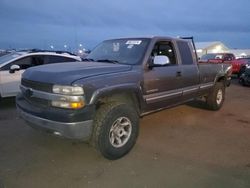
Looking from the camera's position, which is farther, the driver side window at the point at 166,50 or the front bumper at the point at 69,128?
the driver side window at the point at 166,50

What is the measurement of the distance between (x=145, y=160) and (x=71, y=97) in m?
1.54

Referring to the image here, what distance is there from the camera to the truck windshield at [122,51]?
5297 millimetres

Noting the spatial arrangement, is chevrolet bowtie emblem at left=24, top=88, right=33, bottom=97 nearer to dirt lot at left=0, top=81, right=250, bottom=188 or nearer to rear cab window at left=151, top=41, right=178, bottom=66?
dirt lot at left=0, top=81, right=250, bottom=188

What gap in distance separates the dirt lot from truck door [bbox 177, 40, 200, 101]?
30.4 inches

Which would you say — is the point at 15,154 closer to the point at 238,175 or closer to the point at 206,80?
the point at 238,175

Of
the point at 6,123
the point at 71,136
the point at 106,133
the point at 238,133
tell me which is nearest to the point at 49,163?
the point at 71,136

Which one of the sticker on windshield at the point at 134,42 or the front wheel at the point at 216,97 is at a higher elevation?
the sticker on windshield at the point at 134,42

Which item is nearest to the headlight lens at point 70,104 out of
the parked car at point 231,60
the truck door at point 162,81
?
the truck door at point 162,81

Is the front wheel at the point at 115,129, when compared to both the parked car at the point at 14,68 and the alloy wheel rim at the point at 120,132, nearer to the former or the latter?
the alloy wheel rim at the point at 120,132

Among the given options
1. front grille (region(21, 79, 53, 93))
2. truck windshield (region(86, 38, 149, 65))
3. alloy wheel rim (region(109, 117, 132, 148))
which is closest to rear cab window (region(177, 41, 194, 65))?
truck windshield (region(86, 38, 149, 65))

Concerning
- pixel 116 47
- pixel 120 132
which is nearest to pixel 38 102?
pixel 120 132

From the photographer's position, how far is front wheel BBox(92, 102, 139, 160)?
4312 mm

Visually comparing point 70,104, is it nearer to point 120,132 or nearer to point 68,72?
point 68,72

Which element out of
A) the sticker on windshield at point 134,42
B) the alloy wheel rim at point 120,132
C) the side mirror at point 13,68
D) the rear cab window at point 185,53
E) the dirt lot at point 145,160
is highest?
the sticker on windshield at point 134,42
